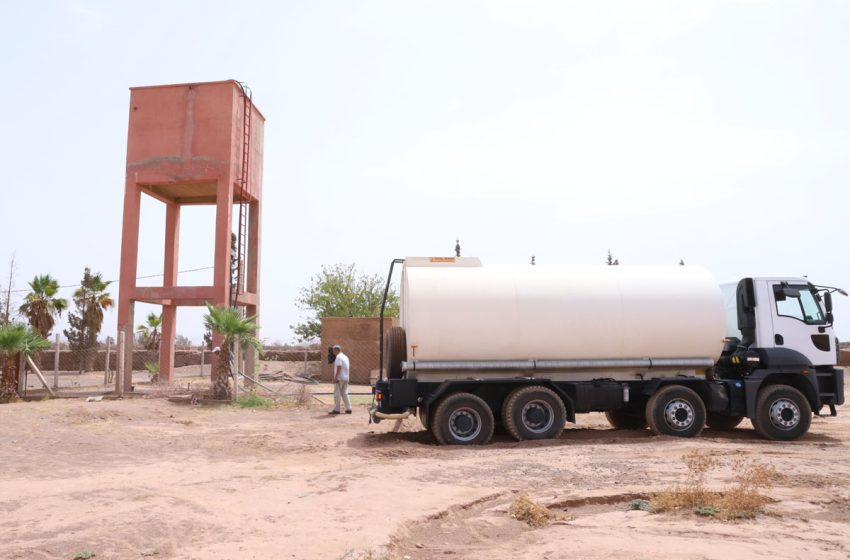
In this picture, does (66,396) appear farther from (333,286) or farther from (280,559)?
(333,286)

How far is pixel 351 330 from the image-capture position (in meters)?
27.6

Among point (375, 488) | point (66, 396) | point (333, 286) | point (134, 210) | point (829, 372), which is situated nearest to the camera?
point (375, 488)

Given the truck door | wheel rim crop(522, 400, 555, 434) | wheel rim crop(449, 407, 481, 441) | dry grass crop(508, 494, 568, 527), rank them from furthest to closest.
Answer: the truck door
wheel rim crop(522, 400, 555, 434)
wheel rim crop(449, 407, 481, 441)
dry grass crop(508, 494, 568, 527)

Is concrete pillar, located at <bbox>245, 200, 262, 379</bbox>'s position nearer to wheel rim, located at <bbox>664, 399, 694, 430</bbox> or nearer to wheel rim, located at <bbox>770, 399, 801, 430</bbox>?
wheel rim, located at <bbox>664, 399, 694, 430</bbox>

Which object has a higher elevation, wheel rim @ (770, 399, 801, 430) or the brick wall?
the brick wall

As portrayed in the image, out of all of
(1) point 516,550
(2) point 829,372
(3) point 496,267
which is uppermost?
(3) point 496,267

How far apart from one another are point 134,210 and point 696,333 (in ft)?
59.5

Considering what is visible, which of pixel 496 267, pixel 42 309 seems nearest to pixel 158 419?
pixel 496 267

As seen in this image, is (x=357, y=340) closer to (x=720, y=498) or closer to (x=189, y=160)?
(x=189, y=160)

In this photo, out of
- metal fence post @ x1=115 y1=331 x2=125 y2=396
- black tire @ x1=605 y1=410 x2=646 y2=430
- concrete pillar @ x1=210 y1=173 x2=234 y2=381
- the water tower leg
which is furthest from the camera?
the water tower leg

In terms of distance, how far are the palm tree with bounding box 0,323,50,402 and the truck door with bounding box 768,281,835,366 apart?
17.9 metres

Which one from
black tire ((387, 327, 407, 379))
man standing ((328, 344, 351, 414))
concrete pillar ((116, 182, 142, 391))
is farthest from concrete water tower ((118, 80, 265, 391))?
black tire ((387, 327, 407, 379))

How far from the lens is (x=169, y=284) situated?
88.6 feet

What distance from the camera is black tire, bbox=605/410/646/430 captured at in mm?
14270
